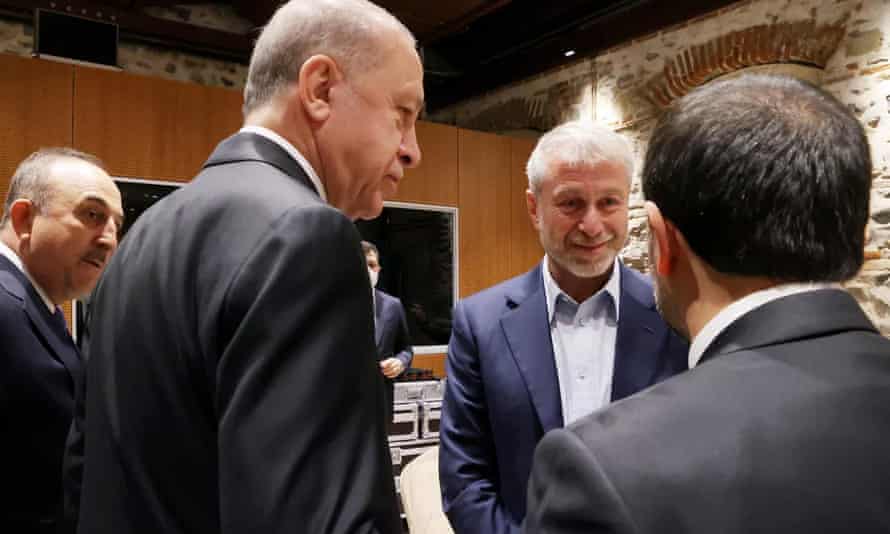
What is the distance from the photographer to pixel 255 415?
30.1 inches

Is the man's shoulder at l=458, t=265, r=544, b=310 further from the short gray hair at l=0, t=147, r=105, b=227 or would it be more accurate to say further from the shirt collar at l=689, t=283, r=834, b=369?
the short gray hair at l=0, t=147, r=105, b=227

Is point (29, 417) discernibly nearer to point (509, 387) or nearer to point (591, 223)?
point (509, 387)

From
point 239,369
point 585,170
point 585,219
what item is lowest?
point 239,369

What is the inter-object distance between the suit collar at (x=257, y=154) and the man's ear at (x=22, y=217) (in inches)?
46.9

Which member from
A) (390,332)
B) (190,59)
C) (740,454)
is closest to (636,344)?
(740,454)

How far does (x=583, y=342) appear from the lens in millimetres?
1654

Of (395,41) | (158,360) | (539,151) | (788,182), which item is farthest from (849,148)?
(539,151)

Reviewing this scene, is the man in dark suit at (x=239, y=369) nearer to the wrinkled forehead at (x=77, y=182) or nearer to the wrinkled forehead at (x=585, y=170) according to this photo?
the wrinkled forehead at (x=585, y=170)

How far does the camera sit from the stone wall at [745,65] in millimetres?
4500

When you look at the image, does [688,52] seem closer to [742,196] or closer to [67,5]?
[67,5]

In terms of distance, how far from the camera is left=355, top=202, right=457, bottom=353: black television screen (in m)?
6.29

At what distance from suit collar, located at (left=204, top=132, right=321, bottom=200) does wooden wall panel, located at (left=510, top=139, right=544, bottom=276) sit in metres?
6.02

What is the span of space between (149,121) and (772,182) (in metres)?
→ 5.16

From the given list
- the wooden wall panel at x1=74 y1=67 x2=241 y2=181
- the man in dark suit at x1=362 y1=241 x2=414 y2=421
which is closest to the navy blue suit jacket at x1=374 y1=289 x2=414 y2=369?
the man in dark suit at x1=362 y1=241 x2=414 y2=421
